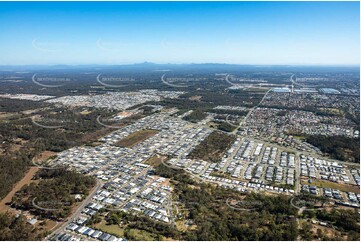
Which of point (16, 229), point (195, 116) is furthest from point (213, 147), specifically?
point (16, 229)

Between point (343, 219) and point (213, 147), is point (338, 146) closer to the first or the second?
point (213, 147)

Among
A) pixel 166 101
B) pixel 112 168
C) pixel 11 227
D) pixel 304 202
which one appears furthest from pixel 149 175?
pixel 166 101

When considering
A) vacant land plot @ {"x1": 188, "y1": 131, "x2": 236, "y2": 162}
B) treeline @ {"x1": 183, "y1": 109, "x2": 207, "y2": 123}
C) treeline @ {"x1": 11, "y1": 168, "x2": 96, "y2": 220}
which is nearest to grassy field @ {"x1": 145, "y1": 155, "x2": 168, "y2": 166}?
vacant land plot @ {"x1": 188, "y1": 131, "x2": 236, "y2": 162}

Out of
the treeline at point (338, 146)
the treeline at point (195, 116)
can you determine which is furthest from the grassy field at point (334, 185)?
the treeline at point (195, 116)

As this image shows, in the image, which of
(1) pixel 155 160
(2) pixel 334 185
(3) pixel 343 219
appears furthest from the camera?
(1) pixel 155 160

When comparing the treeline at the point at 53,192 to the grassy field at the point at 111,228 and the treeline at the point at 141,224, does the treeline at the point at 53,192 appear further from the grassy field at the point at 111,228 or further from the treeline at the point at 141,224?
the treeline at the point at 141,224

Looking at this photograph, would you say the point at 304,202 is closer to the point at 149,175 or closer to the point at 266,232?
the point at 266,232
